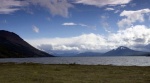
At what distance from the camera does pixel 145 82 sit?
30.3 metres

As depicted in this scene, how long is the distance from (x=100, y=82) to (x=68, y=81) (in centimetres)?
400

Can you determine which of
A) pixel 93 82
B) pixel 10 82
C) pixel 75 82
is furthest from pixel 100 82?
pixel 10 82

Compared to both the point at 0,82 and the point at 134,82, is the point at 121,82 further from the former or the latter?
the point at 0,82

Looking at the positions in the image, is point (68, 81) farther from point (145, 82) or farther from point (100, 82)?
point (145, 82)

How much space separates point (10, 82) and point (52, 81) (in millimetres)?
4943

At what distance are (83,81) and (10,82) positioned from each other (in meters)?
8.68

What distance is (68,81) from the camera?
101ft

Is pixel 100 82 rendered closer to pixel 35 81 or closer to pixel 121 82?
pixel 121 82

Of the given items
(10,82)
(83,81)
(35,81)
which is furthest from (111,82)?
(10,82)

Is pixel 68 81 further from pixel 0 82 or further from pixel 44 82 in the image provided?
pixel 0 82

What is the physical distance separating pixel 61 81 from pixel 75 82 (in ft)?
6.30

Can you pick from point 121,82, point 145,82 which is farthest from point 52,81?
point 145,82

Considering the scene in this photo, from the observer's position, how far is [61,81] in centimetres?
3086

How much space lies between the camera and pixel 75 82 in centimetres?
2998
